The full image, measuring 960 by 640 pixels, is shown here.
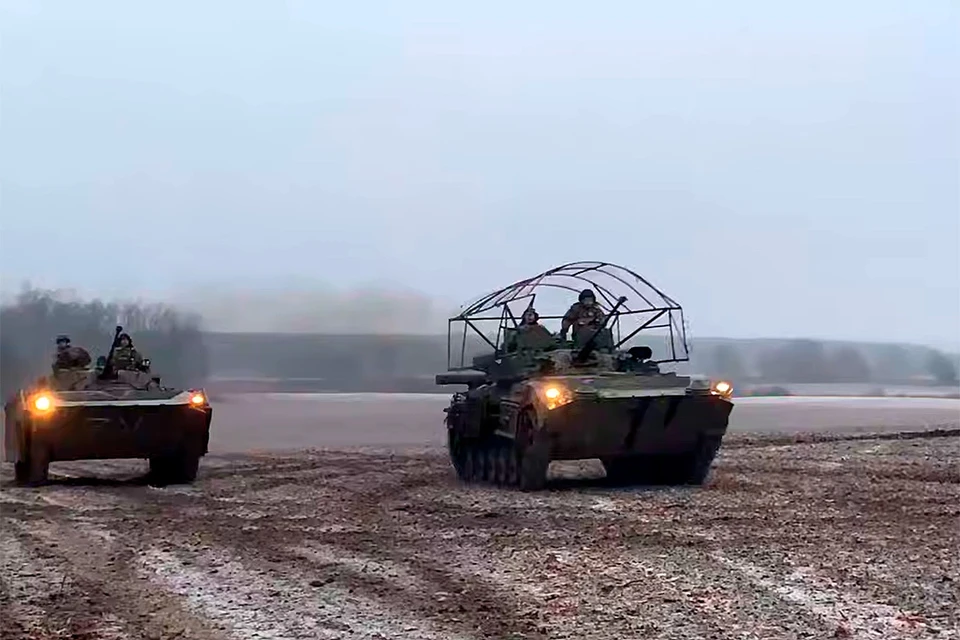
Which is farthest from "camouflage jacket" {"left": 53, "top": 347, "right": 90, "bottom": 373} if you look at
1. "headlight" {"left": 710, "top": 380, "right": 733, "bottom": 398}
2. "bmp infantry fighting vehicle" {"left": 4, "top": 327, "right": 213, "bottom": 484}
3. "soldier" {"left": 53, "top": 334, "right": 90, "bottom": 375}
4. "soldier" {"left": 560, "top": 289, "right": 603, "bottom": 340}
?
"headlight" {"left": 710, "top": 380, "right": 733, "bottom": 398}

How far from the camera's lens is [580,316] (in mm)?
16562

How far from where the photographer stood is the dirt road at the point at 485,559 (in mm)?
7383

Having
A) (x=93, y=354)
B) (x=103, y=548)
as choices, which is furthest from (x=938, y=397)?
(x=103, y=548)

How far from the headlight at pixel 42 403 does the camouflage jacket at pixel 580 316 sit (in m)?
6.12

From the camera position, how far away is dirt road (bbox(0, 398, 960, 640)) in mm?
7383

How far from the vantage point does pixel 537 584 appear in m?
8.43

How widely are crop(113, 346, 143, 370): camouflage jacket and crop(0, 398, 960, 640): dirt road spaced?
1.84m

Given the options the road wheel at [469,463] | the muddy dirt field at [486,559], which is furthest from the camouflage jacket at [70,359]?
the road wheel at [469,463]

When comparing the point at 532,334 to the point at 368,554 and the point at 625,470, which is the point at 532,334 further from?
the point at 368,554

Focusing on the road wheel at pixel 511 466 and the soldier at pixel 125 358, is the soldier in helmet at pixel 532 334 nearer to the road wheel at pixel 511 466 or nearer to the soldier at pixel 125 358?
the road wheel at pixel 511 466

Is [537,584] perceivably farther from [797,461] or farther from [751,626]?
[797,461]

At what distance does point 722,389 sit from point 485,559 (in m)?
6.05

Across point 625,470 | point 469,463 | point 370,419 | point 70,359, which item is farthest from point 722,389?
point 370,419

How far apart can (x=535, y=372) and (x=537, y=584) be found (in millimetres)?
Result: 7283
